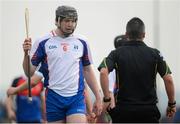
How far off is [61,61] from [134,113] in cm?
128

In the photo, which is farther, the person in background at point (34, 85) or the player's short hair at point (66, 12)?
the person in background at point (34, 85)

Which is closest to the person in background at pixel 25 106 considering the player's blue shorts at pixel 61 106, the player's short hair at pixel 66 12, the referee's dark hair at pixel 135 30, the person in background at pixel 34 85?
the person in background at pixel 34 85

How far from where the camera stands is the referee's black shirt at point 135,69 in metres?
14.9

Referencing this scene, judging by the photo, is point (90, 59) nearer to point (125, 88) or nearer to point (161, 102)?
point (125, 88)

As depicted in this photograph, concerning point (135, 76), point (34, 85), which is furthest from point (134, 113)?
point (34, 85)

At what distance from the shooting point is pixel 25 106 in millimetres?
20219

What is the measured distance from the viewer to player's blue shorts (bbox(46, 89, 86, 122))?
15.3 meters

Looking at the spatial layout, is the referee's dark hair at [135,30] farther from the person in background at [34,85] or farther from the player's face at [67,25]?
the person in background at [34,85]

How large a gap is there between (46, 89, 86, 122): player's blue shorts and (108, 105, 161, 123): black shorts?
0.49 meters

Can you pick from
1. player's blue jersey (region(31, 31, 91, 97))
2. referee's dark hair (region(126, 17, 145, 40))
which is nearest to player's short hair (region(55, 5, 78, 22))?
player's blue jersey (region(31, 31, 91, 97))

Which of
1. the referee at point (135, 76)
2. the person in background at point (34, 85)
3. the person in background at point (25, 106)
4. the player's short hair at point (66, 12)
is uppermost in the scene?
the player's short hair at point (66, 12)

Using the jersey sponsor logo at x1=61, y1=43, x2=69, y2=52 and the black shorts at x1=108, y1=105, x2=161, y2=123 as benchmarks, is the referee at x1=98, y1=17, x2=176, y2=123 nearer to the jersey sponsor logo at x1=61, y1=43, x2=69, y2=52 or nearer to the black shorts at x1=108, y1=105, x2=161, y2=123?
the black shorts at x1=108, y1=105, x2=161, y2=123

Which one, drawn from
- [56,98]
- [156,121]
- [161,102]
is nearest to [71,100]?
[56,98]

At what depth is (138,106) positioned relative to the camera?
1508 cm
